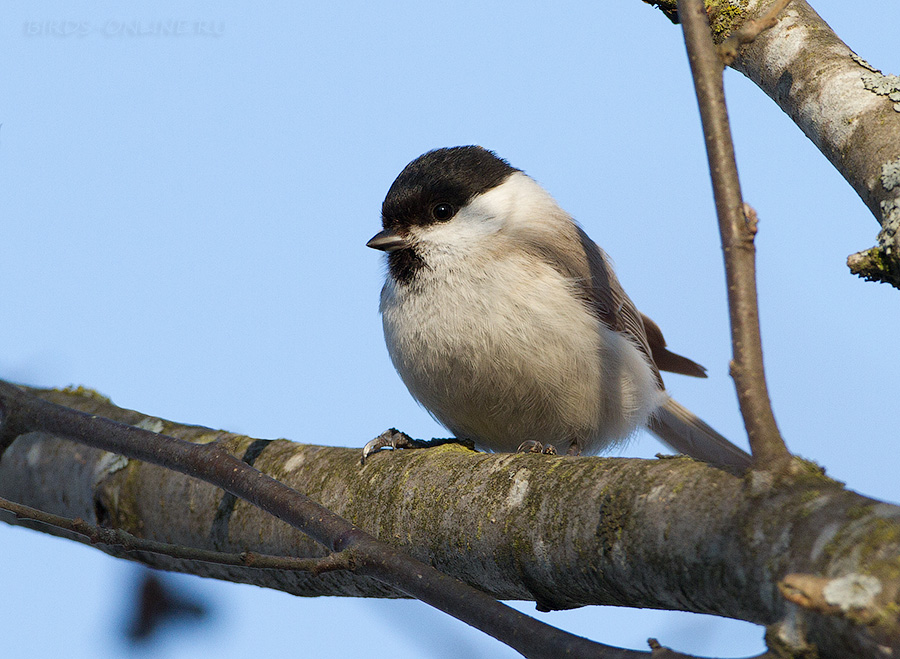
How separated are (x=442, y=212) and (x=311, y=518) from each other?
1762 millimetres

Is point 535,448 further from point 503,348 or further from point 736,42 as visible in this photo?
point 736,42

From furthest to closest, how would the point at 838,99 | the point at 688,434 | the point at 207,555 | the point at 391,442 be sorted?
the point at 688,434
the point at 391,442
the point at 838,99
the point at 207,555

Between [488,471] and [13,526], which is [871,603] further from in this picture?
[13,526]

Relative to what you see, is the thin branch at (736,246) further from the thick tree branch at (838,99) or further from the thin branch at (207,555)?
the thin branch at (207,555)

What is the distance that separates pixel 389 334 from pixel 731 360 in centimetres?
202

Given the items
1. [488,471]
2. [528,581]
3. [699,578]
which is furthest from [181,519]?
[699,578]

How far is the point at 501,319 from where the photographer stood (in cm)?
301

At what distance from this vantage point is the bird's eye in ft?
11.5

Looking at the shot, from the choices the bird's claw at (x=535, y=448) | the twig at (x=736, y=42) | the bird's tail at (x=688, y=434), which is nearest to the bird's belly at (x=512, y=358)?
the bird's claw at (x=535, y=448)

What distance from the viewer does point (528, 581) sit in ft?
6.33

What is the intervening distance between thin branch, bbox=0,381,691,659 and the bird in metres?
0.54

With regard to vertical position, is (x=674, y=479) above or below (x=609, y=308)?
below

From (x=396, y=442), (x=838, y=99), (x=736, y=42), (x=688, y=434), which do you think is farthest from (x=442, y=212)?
(x=736, y=42)

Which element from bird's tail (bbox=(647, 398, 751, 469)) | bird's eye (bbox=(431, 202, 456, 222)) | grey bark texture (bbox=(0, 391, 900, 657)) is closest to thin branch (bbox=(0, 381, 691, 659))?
grey bark texture (bbox=(0, 391, 900, 657))
